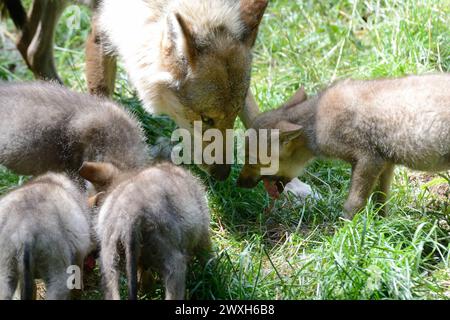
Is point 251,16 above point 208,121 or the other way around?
above

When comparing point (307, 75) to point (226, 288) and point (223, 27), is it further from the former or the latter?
point (226, 288)

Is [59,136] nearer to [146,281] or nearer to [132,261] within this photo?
[146,281]

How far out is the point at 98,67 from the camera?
592cm

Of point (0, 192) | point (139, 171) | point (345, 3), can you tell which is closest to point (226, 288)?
point (139, 171)

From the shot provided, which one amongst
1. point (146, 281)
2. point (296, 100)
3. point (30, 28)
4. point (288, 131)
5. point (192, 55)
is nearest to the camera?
point (146, 281)

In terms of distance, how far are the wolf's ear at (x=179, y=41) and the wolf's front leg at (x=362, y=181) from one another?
116cm

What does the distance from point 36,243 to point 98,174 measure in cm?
72

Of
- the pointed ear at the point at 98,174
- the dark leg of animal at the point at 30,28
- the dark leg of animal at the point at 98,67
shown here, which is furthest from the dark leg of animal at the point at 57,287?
the dark leg of animal at the point at 30,28

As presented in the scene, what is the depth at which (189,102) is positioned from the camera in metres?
5.06

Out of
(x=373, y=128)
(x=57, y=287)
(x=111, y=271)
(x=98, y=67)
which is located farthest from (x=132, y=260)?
(x=98, y=67)

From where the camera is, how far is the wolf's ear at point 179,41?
15.7ft

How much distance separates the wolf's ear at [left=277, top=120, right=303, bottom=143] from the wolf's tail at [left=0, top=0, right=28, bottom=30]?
9.26 ft

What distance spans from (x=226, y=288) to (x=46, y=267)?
100 centimetres

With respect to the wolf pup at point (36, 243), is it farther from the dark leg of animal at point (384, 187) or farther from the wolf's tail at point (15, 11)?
the wolf's tail at point (15, 11)
